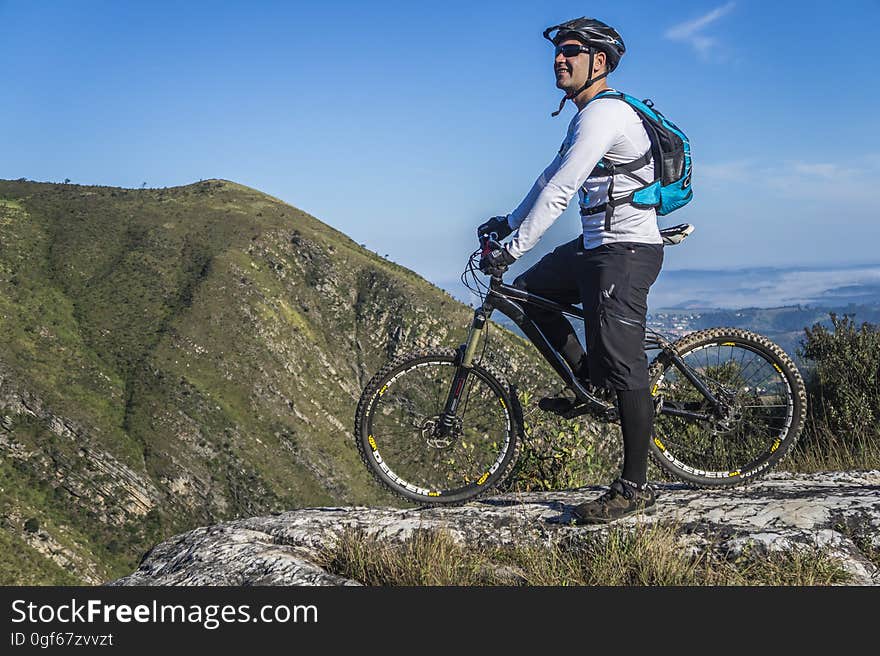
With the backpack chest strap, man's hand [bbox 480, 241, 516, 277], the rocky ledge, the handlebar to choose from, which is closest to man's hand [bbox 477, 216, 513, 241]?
the handlebar

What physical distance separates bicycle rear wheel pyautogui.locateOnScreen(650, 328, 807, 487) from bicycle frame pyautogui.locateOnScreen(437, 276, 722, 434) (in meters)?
0.05

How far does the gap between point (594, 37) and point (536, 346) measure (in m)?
2.14

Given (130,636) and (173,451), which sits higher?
(130,636)

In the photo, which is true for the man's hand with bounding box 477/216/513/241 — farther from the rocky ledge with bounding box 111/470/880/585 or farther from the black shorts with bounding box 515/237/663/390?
the rocky ledge with bounding box 111/470/880/585

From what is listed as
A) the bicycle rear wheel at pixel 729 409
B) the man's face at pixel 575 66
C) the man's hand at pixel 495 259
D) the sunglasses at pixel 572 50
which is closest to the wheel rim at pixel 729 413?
the bicycle rear wheel at pixel 729 409

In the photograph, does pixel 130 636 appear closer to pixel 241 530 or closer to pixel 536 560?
pixel 241 530

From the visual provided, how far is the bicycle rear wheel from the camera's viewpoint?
5715 millimetres

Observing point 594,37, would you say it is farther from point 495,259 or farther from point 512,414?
point 512,414

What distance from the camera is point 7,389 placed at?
97000 mm

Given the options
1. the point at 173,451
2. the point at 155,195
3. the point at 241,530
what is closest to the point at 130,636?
the point at 241,530

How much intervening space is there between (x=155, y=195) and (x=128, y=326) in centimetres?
4660

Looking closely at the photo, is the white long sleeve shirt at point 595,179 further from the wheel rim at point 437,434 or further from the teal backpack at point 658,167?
the wheel rim at point 437,434

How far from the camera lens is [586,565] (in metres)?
4.06

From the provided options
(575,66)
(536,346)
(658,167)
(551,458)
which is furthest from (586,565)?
(575,66)
